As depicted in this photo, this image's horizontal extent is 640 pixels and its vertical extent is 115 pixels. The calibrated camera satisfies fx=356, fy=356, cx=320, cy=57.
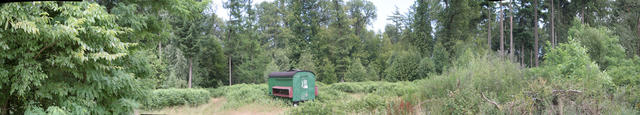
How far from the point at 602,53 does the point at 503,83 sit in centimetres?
1168

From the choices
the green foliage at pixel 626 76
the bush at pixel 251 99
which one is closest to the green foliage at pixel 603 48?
the green foliage at pixel 626 76

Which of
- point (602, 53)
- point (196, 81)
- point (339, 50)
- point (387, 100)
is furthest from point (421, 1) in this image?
point (387, 100)

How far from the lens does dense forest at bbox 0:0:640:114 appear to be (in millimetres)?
5031

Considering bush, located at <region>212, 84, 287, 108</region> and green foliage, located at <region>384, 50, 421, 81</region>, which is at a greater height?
green foliage, located at <region>384, 50, 421, 81</region>

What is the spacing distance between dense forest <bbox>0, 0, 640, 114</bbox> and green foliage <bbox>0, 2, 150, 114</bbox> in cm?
2

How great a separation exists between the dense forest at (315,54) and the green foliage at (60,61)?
2cm

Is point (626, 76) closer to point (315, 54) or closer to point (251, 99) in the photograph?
point (251, 99)

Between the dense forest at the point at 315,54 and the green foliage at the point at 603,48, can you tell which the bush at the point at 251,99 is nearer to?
the dense forest at the point at 315,54

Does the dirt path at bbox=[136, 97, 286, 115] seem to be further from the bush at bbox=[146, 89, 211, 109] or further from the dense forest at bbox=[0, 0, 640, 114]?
the dense forest at bbox=[0, 0, 640, 114]

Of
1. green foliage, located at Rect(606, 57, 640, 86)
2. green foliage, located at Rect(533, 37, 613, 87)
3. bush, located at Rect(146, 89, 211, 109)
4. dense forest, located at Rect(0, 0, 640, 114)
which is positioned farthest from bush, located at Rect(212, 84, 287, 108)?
green foliage, located at Rect(606, 57, 640, 86)

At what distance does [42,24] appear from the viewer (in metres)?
4.58

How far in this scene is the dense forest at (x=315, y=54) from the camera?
16.5 feet

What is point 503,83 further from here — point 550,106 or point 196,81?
point 196,81

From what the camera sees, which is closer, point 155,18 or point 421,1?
point 155,18
